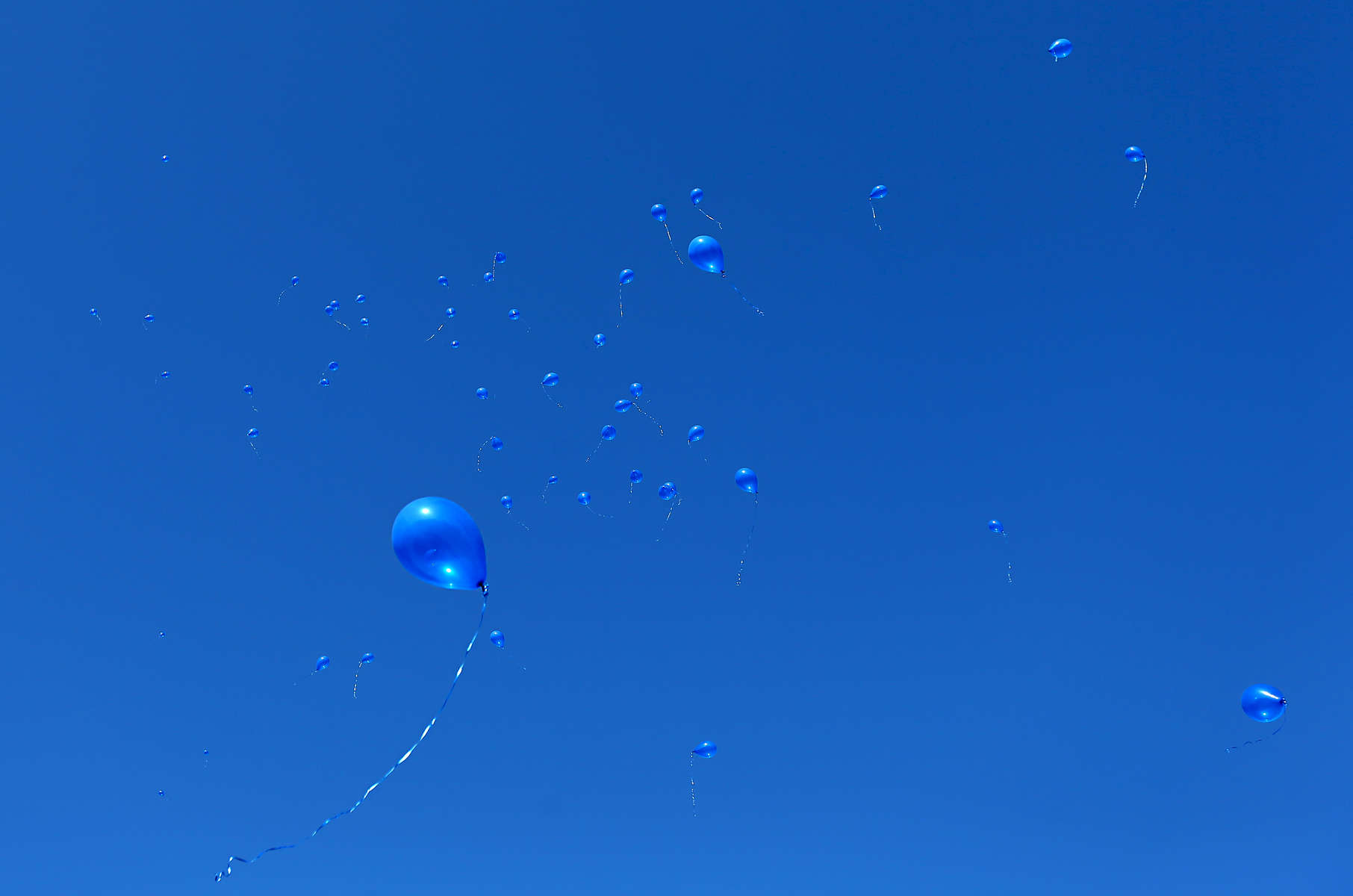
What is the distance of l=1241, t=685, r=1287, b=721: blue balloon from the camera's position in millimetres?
6598

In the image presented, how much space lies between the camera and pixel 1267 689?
6.71 meters

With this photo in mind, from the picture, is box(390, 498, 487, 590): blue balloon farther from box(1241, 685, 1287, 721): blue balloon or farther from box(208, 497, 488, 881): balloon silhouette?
box(1241, 685, 1287, 721): blue balloon

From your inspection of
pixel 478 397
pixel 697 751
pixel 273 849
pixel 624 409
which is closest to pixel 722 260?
pixel 624 409

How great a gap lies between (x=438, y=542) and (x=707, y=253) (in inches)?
141

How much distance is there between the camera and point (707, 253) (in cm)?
665

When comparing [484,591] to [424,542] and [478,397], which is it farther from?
[478,397]

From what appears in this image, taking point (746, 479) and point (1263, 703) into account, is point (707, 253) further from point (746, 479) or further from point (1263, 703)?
point (1263, 703)

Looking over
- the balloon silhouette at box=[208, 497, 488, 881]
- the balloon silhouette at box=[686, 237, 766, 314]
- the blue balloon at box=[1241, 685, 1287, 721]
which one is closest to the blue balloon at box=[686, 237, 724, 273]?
the balloon silhouette at box=[686, 237, 766, 314]

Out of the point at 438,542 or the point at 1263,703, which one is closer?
the point at 438,542

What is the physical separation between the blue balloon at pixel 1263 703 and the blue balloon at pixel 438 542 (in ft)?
23.2

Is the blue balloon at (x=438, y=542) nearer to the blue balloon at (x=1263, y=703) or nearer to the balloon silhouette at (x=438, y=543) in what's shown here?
the balloon silhouette at (x=438, y=543)

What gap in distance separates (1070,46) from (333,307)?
8.54m

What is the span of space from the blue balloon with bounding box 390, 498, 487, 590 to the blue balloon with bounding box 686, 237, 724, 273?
3.28 m

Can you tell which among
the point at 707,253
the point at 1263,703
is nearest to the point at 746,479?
the point at 707,253
